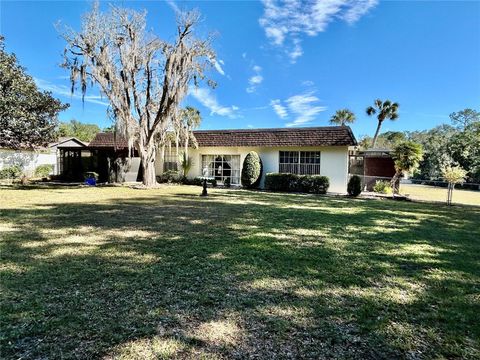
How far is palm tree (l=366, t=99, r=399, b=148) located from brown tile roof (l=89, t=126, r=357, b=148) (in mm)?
20716

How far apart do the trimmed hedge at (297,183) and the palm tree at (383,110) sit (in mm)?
23094

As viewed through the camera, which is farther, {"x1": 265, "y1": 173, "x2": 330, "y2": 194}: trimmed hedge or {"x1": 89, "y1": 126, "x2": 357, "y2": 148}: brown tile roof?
{"x1": 89, "y1": 126, "x2": 357, "y2": 148}: brown tile roof

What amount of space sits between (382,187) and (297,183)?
5559 millimetres

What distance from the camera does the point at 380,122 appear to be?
3444 centimetres

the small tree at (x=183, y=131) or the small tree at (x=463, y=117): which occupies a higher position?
the small tree at (x=463, y=117)

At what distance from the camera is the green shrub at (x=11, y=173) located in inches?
767

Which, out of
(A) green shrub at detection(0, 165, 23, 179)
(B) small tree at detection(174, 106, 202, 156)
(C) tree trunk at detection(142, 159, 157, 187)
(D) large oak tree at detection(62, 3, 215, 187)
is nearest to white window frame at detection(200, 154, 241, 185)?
(B) small tree at detection(174, 106, 202, 156)

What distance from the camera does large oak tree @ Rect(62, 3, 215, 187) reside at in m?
14.6

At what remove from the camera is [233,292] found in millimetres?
3191

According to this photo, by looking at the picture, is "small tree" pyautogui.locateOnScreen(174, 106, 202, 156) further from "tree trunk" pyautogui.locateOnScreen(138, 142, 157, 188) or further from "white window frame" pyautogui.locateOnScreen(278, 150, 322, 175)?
"white window frame" pyautogui.locateOnScreen(278, 150, 322, 175)

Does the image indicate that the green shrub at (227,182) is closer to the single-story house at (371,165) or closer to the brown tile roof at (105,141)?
the single-story house at (371,165)

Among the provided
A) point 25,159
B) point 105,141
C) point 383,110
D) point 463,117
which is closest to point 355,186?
point 105,141

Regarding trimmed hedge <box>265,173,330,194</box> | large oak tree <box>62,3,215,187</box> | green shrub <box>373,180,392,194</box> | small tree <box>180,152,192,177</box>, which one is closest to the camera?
large oak tree <box>62,3,215,187</box>

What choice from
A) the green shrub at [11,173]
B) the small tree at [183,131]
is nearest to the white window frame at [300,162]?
the small tree at [183,131]
